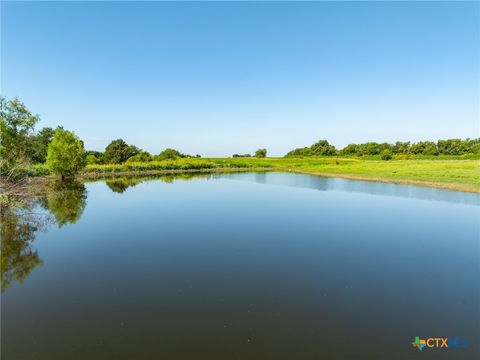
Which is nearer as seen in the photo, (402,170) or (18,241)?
(18,241)

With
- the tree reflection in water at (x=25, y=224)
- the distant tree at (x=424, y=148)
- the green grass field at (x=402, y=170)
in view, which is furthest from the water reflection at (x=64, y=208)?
the distant tree at (x=424, y=148)

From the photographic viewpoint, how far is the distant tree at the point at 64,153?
134 feet

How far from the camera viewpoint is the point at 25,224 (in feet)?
46.4

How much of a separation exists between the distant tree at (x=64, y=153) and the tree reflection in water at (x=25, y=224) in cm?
1971

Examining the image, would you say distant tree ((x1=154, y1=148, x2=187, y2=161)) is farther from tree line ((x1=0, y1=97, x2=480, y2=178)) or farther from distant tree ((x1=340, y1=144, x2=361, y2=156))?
distant tree ((x1=340, y1=144, x2=361, y2=156))

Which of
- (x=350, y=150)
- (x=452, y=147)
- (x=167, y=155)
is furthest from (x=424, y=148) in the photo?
(x=167, y=155)

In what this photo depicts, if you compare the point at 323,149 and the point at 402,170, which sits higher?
the point at 323,149

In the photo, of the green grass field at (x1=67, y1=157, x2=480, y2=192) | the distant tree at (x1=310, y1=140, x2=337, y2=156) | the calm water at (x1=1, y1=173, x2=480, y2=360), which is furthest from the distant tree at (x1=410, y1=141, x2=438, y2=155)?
the calm water at (x1=1, y1=173, x2=480, y2=360)

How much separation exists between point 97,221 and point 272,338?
13.5 metres

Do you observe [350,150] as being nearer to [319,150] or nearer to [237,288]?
[319,150]

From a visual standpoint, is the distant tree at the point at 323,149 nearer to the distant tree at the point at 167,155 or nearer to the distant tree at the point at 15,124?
the distant tree at the point at 167,155

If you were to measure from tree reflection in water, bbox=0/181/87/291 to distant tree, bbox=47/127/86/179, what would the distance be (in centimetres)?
1971

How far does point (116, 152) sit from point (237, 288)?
271 ft

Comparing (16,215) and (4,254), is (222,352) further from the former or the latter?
(16,215)
